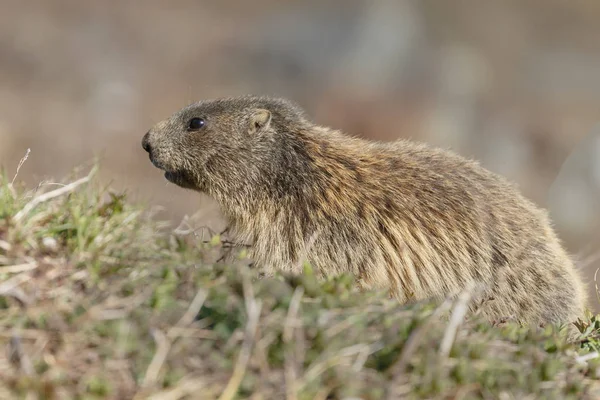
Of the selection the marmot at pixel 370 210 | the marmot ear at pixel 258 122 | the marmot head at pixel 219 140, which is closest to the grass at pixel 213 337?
the marmot at pixel 370 210

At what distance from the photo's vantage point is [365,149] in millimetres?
7062

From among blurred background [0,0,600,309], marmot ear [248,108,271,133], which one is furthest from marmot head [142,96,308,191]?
blurred background [0,0,600,309]

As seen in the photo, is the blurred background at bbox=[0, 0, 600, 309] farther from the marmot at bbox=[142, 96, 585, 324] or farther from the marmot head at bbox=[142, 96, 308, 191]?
the marmot at bbox=[142, 96, 585, 324]

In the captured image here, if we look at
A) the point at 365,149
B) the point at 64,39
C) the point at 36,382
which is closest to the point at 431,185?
the point at 365,149

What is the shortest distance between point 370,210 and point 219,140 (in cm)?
164

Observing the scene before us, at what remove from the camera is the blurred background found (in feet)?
71.5

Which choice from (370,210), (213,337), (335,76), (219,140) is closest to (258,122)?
(219,140)

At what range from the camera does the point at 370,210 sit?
6395mm

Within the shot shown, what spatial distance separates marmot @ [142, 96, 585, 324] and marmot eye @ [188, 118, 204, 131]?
0.01 meters

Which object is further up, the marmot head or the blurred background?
the blurred background

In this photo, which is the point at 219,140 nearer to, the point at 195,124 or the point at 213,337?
the point at 195,124

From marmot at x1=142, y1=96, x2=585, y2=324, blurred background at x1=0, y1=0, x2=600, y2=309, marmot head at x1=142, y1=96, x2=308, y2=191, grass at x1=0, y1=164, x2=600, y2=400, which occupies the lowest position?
grass at x1=0, y1=164, x2=600, y2=400

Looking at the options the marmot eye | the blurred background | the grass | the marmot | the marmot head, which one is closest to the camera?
the grass

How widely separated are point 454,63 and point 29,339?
26.6m
